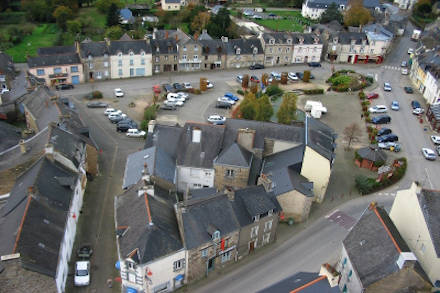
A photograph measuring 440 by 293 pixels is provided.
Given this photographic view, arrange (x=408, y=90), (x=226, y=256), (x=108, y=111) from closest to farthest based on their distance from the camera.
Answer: (x=226, y=256) → (x=108, y=111) → (x=408, y=90)

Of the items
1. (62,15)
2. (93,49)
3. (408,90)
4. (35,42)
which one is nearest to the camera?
(93,49)

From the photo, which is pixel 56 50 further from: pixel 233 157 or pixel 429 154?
pixel 429 154

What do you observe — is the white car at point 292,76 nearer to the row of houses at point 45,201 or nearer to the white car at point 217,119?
the white car at point 217,119

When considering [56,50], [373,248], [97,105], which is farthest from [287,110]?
[56,50]

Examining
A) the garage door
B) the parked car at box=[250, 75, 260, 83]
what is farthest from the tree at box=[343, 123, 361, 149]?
the garage door

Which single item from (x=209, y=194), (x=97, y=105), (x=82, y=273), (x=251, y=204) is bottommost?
(x=82, y=273)

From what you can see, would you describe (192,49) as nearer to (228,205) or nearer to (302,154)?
(302,154)
